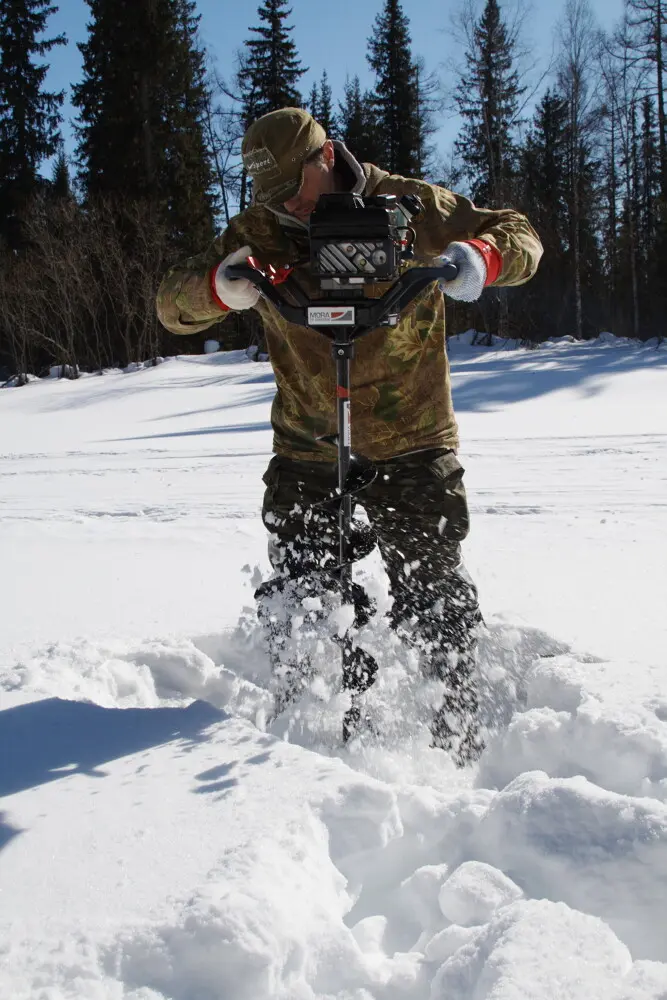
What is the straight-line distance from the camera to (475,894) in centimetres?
146

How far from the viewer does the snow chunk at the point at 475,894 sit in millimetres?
1435

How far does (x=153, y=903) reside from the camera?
4.64ft

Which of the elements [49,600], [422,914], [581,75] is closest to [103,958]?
[422,914]

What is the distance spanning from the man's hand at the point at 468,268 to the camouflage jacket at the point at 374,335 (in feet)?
0.73

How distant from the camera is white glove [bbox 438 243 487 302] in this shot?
77.8 inches

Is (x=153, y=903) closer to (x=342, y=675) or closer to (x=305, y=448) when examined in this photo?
(x=342, y=675)

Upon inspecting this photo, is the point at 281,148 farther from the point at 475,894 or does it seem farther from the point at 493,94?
the point at 493,94

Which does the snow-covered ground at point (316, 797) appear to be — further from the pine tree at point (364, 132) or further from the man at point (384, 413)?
the pine tree at point (364, 132)

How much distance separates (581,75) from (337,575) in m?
21.0

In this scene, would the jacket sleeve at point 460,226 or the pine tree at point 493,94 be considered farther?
the pine tree at point 493,94

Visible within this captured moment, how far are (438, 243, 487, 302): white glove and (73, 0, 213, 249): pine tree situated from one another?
24.5 metres

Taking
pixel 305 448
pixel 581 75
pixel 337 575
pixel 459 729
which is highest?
pixel 581 75

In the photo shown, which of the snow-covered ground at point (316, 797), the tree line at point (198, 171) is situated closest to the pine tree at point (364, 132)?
the tree line at point (198, 171)

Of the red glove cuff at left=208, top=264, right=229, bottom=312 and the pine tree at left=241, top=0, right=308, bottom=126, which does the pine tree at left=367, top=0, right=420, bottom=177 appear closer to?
the pine tree at left=241, top=0, right=308, bottom=126
